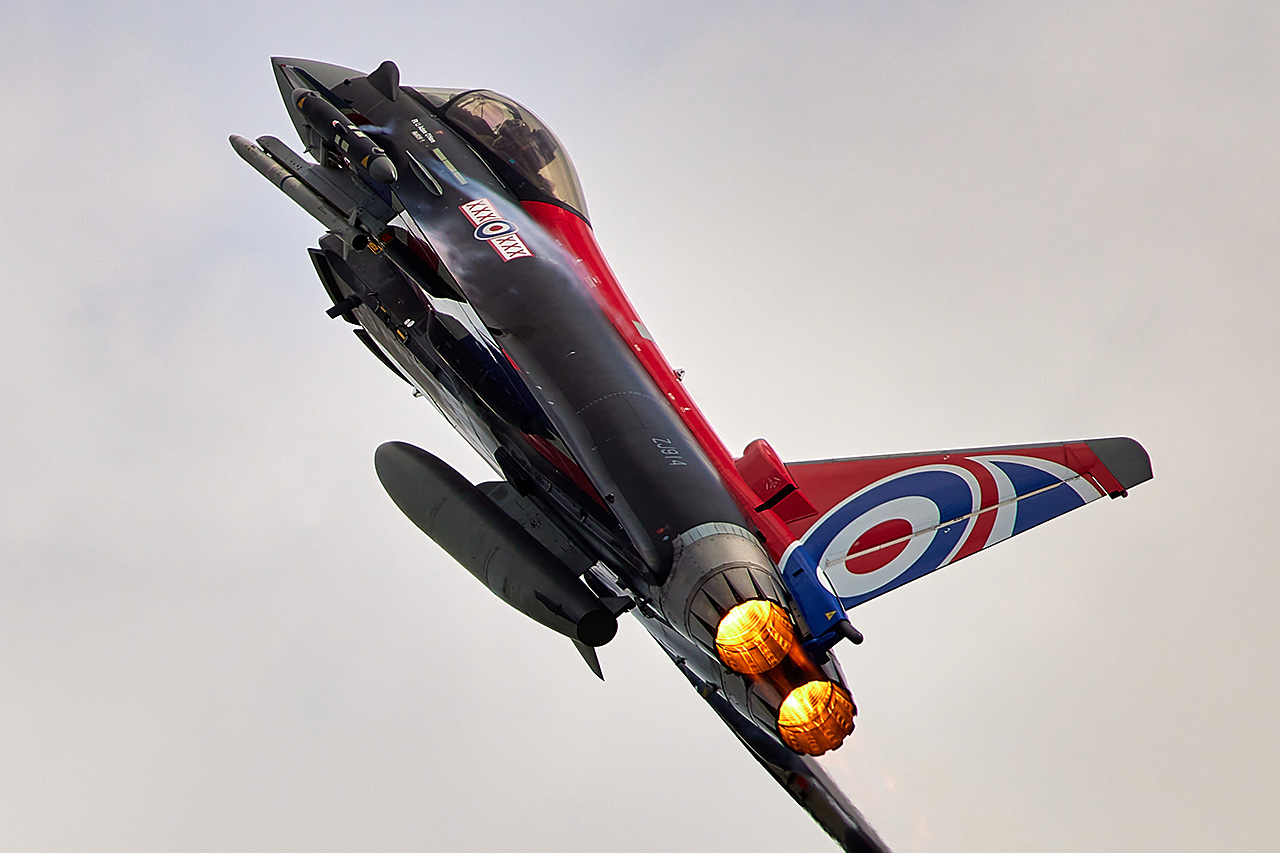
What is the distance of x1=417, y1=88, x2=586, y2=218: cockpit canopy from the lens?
16.5m

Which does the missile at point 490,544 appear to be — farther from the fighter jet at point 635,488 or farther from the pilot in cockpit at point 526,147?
the pilot in cockpit at point 526,147

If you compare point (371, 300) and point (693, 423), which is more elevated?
point (371, 300)

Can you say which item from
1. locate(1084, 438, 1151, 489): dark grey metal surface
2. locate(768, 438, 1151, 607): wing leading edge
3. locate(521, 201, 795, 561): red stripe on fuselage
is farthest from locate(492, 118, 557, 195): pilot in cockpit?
locate(1084, 438, 1151, 489): dark grey metal surface

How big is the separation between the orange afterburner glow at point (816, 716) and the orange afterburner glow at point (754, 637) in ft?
1.10

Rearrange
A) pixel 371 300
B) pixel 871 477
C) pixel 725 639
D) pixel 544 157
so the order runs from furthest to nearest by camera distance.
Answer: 1. pixel 544 157
2. pixel 371 300
3. pixel 871 477
4. pixel 725 639

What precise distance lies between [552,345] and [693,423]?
1.63 meters

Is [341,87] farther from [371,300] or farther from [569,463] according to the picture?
[569,463]

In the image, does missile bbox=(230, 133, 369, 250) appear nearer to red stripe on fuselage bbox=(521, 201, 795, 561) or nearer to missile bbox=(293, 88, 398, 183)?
missile bbox=(293, 88, 398, 183)

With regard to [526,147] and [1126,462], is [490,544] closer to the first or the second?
[1126,462]

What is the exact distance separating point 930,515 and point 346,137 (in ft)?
28.1

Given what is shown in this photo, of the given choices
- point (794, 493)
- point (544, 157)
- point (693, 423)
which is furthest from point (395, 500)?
point (544, 157)

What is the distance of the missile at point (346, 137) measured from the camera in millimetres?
15555

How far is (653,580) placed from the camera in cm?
1158

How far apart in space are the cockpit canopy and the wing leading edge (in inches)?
238
